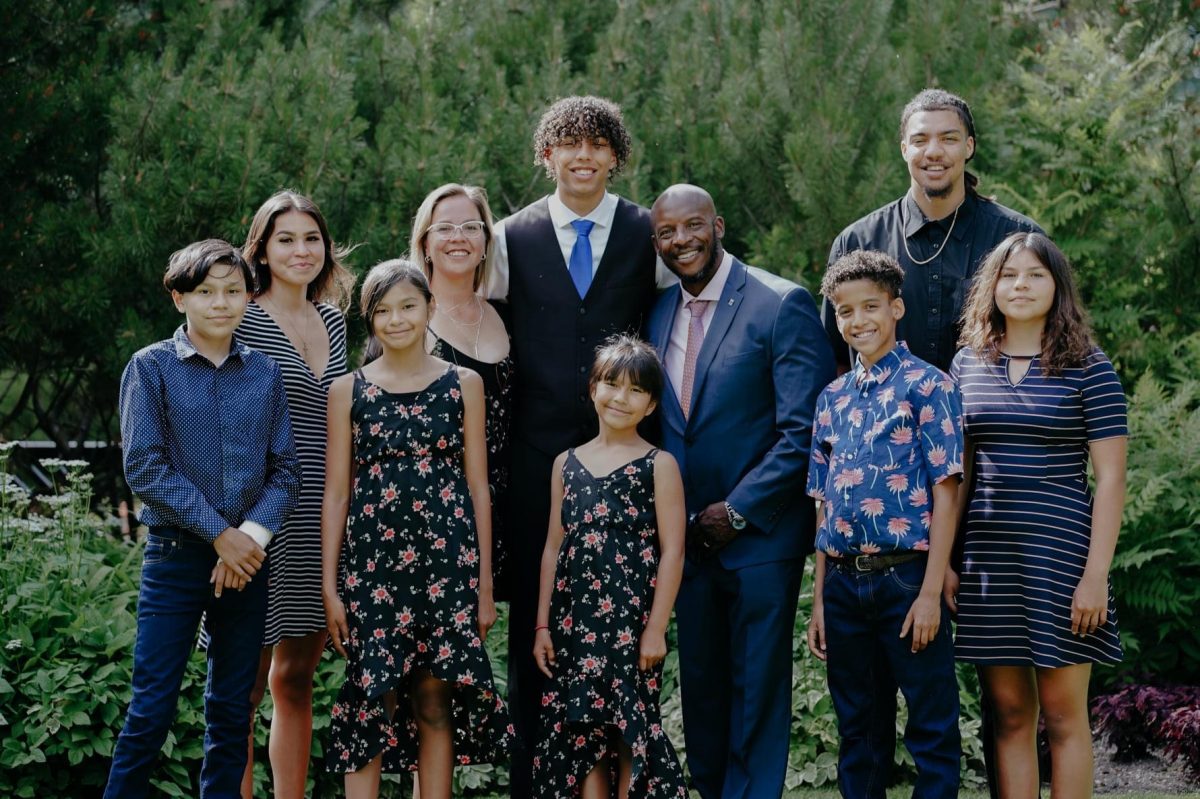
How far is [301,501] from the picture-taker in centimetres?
416

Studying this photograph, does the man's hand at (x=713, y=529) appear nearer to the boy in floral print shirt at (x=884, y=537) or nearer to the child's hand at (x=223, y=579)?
the boy in floral print shirt at (x=884, y=537)

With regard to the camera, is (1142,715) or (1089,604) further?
(1142,715)

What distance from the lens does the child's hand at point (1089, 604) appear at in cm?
366

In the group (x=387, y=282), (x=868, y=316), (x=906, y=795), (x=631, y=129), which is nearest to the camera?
(x=868, y=316)

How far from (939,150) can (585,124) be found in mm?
1178

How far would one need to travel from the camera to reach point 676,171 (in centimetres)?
662

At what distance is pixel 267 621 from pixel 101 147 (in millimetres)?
A: 3788

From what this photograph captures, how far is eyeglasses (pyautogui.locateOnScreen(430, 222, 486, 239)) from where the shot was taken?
426 centimetres

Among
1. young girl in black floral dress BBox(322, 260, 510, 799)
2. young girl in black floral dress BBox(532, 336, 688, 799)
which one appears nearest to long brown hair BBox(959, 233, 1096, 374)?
young girl in black floral dress BBox(532, 336, 688, 799)

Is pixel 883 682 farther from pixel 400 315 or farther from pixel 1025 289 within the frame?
pixel 400 315

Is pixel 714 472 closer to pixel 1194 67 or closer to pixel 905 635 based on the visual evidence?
pixel 905 635

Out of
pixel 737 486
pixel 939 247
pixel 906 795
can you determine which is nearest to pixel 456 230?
pixel 737 486

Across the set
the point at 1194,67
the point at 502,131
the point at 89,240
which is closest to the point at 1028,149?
the point at 1194,67

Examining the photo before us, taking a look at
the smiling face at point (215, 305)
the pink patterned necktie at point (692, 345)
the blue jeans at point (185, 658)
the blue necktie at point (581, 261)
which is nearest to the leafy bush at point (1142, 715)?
the pink patterned necktie at point (692, 345)
